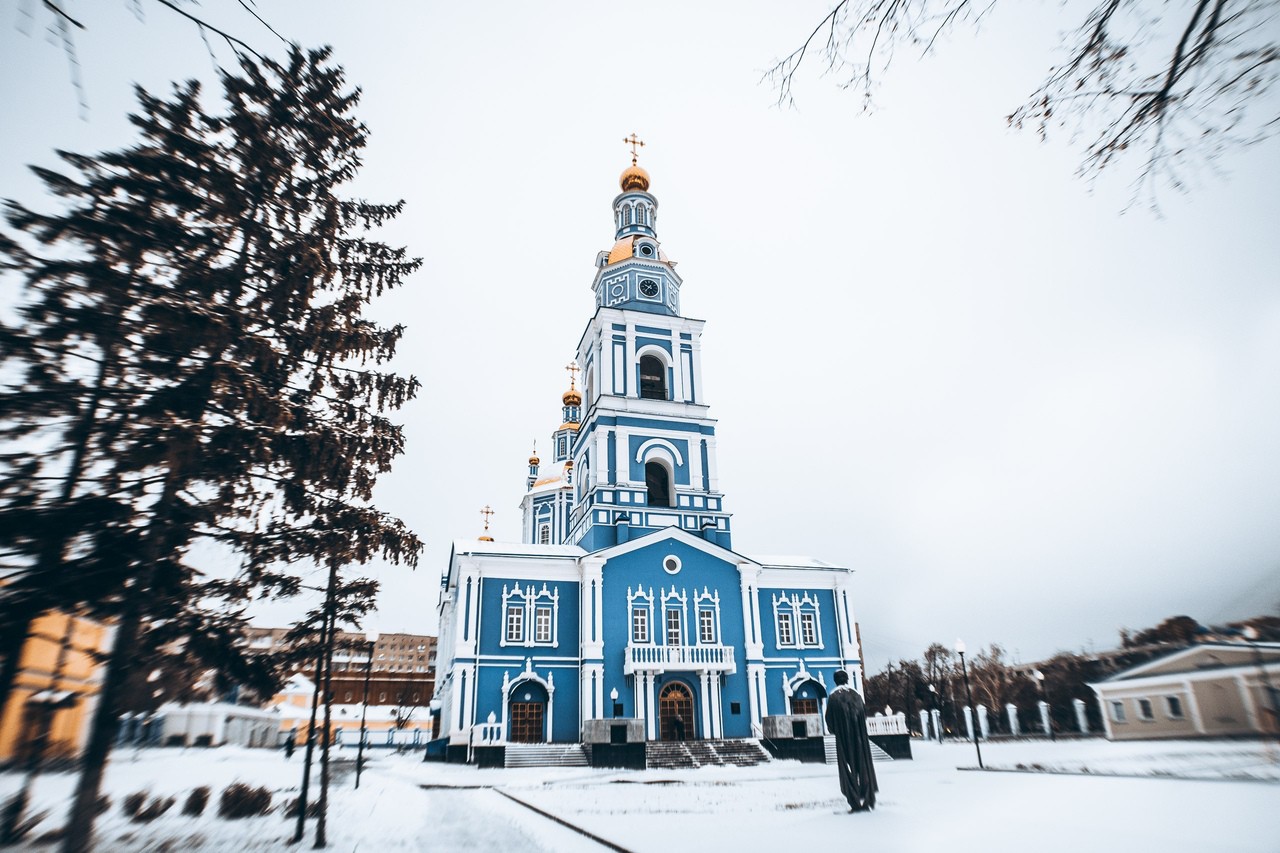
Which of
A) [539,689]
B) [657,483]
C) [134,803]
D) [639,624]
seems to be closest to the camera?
[134,803]

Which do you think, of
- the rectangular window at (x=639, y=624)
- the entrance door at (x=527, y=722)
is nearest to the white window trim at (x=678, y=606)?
the rectangular window at (x=639, y=624)

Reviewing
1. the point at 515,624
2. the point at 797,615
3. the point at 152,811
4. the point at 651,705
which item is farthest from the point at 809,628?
the point at 152,811

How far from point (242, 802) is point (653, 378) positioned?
88.7 feet

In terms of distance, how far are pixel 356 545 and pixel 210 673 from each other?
6.27 feet

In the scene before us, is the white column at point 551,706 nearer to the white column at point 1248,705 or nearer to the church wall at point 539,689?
the church wall at point 539,689

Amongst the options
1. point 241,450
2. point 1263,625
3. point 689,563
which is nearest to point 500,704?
point 689,563

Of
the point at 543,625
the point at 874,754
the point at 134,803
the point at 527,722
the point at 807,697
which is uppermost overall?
the point at 543,625

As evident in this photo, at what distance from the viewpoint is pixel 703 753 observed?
24031 millimetres

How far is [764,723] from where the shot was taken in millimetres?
25562

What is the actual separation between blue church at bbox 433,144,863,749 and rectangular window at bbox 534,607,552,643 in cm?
6

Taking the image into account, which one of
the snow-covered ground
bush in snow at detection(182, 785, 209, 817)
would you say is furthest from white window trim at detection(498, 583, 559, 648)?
bush in snow at detection(182, 785, 209, 817)

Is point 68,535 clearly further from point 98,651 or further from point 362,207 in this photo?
point 362,207

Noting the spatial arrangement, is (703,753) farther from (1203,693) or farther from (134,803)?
(1203,693)

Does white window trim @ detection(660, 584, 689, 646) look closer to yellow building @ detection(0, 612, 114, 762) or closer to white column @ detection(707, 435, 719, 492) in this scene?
white column @ detection(707, 435, 719, 492)
